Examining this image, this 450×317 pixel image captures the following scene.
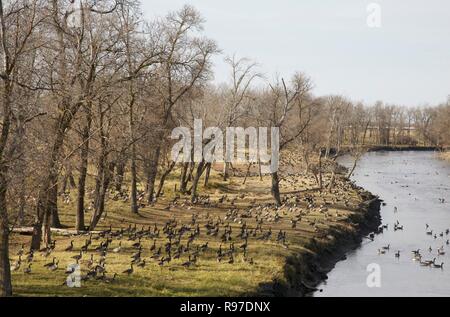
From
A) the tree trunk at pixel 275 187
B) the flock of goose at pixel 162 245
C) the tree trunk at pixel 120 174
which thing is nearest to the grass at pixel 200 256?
the flock of goose at pixel 162 245

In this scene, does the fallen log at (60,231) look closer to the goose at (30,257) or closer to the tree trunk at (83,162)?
the tree trunk at (83,162)

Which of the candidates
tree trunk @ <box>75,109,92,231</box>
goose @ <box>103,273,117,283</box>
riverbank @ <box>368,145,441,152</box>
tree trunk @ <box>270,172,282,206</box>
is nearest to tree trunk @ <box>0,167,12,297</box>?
goose @ <box>103,273,117,283</box>

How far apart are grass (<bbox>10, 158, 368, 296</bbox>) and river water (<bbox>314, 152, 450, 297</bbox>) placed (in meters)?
2.66

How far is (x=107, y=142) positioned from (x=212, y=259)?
8014 millimetres

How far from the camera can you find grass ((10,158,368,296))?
71.2 ft

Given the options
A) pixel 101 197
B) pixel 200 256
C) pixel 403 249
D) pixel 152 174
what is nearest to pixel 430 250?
pixel 403 249

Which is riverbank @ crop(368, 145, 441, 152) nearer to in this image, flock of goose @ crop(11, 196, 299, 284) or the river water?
the river water

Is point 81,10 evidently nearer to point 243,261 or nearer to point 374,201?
point 243,261

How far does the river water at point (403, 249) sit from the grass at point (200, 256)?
8.73ft

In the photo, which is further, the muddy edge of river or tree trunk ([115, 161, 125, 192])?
tree trunk ([115, 161, 125, 192])

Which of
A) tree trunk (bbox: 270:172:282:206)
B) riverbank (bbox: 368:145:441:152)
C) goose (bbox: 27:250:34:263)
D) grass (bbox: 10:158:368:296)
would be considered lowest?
grass (bbox: 10:158:368:296)

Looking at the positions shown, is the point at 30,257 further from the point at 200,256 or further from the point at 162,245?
the point at 200,256

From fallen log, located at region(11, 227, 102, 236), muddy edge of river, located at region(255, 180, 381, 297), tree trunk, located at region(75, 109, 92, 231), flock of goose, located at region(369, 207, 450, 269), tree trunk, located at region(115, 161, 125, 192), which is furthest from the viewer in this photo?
flock of goose, located at region(369, 207, 450, 269)

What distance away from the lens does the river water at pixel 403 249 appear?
27828mm
